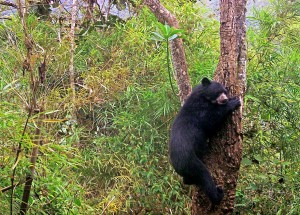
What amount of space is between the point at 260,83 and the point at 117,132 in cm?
130

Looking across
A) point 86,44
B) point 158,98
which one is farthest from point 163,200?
point 86,44

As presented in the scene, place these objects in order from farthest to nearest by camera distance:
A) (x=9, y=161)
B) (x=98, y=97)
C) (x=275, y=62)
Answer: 1. (x=98, y=97)
2. (x=275, y=62)
3. (x=9, y=161)

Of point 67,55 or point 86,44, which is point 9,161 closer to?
point 67,55

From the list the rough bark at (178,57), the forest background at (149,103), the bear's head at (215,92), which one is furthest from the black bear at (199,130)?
the forest background at (149,103)

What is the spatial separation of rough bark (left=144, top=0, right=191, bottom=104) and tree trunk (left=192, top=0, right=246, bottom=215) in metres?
0.73

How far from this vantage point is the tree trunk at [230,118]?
223cm

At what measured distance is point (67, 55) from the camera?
3.97 metres

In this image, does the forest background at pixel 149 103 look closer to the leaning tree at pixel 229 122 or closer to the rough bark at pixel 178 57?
the rough bark at pixel 178 57

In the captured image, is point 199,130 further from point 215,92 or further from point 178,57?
point 178,57

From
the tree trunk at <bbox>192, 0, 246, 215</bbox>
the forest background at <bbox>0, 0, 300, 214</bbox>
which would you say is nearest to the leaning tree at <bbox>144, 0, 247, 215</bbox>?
the tree trunk at <bbox>192, 0, 246, 215</bbox>

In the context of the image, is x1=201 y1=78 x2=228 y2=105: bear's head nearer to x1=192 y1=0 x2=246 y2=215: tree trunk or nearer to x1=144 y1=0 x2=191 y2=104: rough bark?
x1=192 y1=0 x2=246 y2=215: tree trunk

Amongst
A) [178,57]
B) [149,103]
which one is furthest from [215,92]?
[149,103]

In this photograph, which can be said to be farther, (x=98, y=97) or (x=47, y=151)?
(x=98, y=97)

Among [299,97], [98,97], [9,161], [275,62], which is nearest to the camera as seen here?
[9,161]
